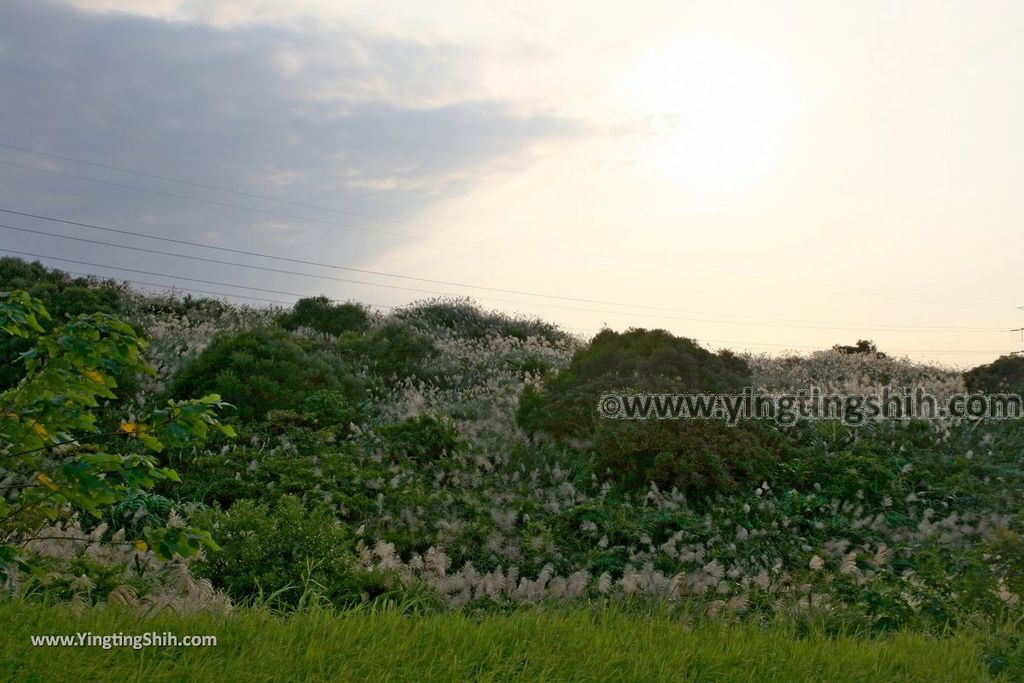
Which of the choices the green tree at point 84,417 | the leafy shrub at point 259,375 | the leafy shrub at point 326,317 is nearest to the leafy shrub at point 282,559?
the green tree at point 84,417

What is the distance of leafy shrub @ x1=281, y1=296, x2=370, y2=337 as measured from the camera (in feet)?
90.7

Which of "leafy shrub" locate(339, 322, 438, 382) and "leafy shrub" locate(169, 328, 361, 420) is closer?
"leafy shrub" locate(169, 328, 361, 420)

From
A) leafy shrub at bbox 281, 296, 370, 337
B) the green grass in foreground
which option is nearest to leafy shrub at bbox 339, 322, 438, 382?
leafy shrub at bbox 281, 296, 370, 337

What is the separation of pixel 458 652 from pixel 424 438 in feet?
23.6

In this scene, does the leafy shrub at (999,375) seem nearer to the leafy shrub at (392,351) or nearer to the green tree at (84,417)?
the leafy shrub at (392,351)

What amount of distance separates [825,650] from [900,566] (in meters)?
3.32

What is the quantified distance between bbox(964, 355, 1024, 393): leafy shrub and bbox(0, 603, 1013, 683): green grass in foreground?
13466 mm

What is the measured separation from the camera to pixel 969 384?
19125mm

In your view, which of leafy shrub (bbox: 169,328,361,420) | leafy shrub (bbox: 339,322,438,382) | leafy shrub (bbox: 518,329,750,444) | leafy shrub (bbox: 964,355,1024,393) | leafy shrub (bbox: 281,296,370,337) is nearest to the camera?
leafy shrub (bbox: 518,329,750,444)

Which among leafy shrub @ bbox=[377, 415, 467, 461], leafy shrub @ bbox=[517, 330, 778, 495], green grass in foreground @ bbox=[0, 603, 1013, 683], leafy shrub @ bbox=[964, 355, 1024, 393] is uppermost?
leafy shrub @ bbox=[964, 355, 1024, 393]

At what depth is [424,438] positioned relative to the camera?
12.4 m

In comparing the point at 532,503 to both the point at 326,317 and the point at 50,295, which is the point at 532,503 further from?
the point at 326,317

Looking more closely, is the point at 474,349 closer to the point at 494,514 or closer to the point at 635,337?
the point at 635,337

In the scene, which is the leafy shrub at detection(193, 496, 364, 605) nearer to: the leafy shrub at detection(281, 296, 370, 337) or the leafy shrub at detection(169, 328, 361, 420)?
the leafy shrub at detection(169, 328, 361, 420)
